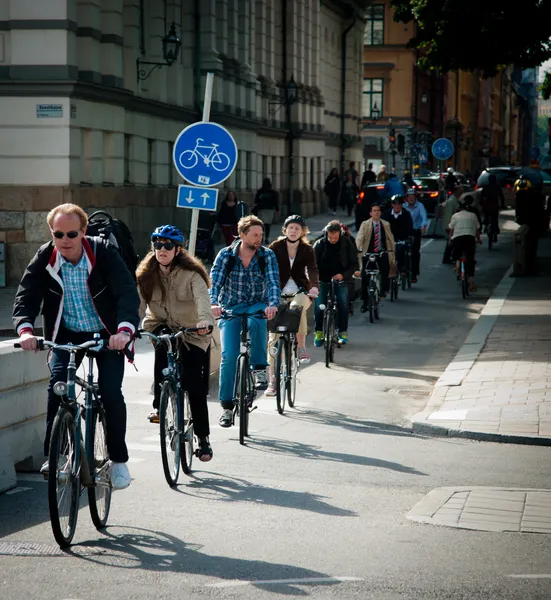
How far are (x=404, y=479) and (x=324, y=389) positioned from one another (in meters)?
4.87

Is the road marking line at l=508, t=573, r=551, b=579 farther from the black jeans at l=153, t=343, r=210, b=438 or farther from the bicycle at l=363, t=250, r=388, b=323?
the bicycle at l=363, t=250, r=388, b=323

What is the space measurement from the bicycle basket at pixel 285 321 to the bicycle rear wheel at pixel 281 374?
0.28m

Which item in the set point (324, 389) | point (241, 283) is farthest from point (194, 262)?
point (324, 389)

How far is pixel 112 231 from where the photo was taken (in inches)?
480

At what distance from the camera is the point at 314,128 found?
185 feet

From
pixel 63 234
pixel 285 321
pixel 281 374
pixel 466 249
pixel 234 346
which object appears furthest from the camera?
pixel 466 249

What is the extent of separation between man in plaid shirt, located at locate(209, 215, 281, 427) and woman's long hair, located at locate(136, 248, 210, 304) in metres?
1.66

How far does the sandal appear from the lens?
29.8 ft

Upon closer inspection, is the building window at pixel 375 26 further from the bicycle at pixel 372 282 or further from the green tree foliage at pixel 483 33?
the bicycle at pixel 372 282

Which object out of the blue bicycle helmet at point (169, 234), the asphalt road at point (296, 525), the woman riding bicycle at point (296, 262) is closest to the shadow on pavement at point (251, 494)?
the asphalt road at point (296, 525)

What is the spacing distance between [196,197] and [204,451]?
17.8 ft

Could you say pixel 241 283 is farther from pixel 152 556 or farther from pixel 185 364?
pixel 152 556

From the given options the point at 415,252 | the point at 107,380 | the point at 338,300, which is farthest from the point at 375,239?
the point at 107,380

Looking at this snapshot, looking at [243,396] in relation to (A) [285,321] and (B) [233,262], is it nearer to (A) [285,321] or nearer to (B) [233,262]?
(B) [233,262]
